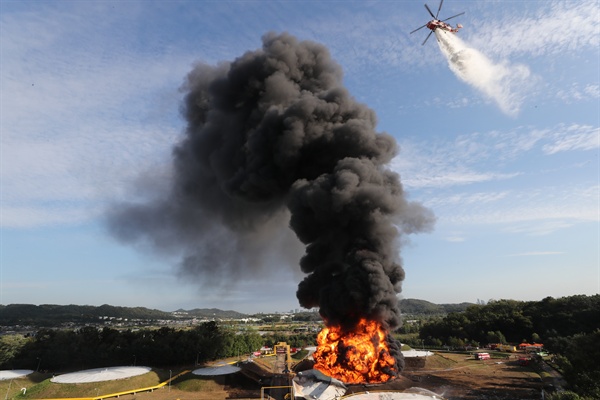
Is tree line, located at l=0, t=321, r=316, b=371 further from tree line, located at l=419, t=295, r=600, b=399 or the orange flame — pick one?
tree line, located at l=419, t=295, r=600, b=399

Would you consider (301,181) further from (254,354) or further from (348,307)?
(254,354)

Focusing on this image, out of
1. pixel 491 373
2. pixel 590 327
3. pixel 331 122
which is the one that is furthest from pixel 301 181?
pixel 590 327

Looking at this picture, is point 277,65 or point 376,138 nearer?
point 376,138

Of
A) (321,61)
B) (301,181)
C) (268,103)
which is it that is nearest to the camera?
(301,181)

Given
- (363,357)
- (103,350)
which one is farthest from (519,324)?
(103,350)

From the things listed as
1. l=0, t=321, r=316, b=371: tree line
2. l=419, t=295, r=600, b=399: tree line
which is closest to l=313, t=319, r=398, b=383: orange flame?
l=0, t=321, r=316, b=371: tree line

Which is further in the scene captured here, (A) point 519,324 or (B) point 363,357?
(A) point 519,324

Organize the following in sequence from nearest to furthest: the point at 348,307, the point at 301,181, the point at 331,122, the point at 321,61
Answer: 1. the point at 348,307
2. the point at 301,181
3. the point at 331,122
4. the point at 321,61

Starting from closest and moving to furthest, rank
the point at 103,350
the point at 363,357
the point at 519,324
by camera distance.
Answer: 1. the point at 363,357
2. the point at 103,350
3. the point at 519,324

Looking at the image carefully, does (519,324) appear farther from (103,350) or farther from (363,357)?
(103,350)
